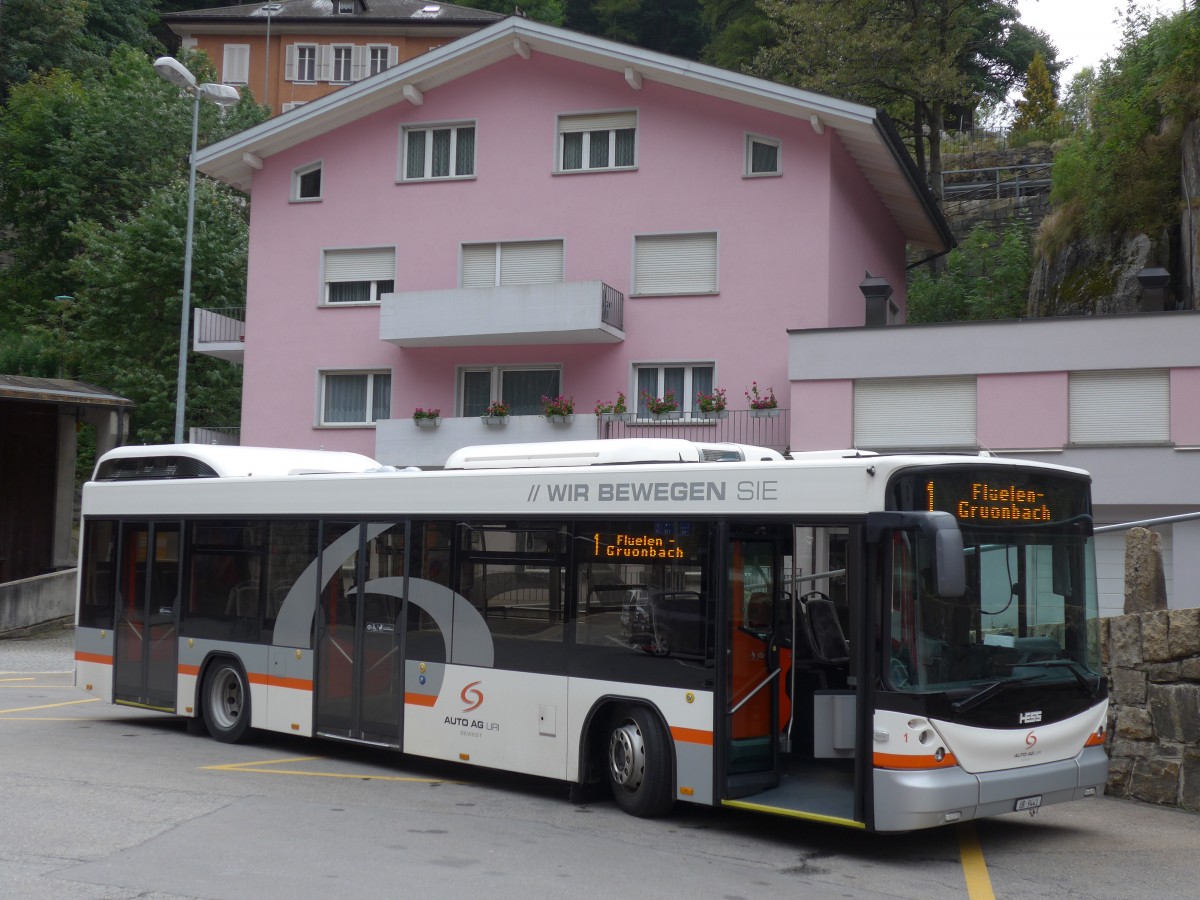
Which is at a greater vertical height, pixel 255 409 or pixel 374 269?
pixel 374 269

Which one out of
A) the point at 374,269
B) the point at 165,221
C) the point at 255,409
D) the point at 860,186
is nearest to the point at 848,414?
the point at 860,186

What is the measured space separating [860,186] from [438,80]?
9442 millimetres

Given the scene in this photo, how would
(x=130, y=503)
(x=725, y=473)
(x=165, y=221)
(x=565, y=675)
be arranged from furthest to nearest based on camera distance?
(x=165, y=221) < (x=130, y=503) < (x=565, y=675) < (x=725, y=473)

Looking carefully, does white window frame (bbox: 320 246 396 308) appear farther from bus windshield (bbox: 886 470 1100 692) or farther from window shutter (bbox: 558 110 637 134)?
bus windshield (bbox: 886 470 1100 692)

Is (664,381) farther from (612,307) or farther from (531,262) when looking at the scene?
(531,262)

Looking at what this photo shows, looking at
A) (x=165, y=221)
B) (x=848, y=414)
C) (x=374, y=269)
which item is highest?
(x=165, y=221)

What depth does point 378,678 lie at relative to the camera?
12.2 meters

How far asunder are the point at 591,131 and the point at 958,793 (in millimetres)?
22615

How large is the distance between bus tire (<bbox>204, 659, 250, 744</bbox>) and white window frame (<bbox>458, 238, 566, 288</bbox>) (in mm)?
15838

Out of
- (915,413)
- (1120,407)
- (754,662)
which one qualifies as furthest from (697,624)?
(1120,407)

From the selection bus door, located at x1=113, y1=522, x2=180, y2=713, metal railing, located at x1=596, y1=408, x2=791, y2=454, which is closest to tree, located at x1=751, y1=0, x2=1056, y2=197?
metal railing, located at x1=596, y1=408, x2=791, y2=454

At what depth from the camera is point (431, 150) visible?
30.4m

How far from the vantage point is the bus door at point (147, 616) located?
14.5m

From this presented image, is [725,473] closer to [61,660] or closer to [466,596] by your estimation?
[466,596]
